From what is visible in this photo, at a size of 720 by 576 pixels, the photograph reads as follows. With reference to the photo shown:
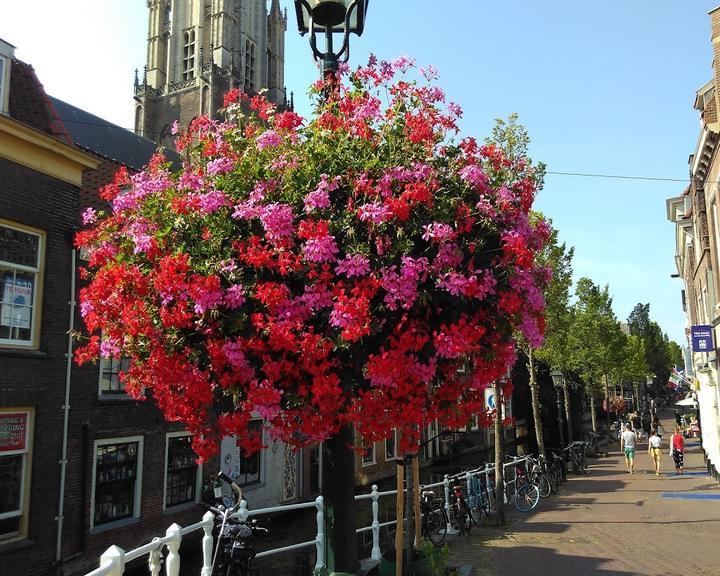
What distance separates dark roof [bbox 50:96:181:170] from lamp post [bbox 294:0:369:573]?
17.1m

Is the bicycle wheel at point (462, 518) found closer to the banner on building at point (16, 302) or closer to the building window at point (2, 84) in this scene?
the banner on building at point (16, 302)

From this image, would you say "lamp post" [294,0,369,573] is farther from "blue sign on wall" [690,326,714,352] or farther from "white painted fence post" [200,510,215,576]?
"blue sign on wall" [690,326,714,352]

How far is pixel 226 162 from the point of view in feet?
17.1

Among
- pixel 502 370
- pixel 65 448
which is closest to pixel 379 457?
pixel 65 448

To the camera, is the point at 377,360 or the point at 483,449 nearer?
the point at 377,360

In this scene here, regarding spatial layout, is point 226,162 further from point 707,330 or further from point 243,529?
point 707,330

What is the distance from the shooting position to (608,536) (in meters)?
11.7

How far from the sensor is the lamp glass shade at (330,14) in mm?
5816

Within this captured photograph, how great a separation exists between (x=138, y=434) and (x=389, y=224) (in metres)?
11.8

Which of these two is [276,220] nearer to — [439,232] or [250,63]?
[439,232]

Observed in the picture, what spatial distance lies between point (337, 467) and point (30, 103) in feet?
35.0

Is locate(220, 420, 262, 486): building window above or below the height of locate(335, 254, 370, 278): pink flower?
below

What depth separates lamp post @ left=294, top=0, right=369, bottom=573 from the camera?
5.80 m

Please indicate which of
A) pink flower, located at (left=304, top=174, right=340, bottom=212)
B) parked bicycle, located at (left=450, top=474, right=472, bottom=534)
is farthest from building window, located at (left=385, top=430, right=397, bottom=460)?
pink flower, located at (left=304, top=174, right=340, bottom=212)
